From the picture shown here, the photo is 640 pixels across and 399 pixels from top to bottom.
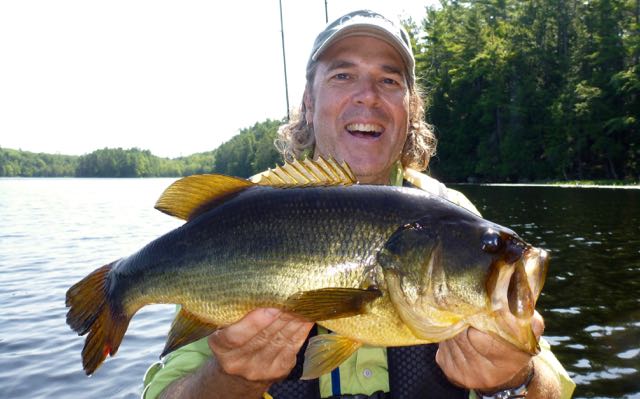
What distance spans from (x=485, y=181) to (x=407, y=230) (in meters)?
57.8

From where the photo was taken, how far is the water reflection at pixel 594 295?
7.02 metres

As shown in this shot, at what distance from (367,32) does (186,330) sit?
8.35 ft

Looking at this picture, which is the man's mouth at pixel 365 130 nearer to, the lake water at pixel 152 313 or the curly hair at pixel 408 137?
the curly hair at pixel 408 137

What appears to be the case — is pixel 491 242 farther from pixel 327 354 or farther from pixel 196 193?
pixel 196 193

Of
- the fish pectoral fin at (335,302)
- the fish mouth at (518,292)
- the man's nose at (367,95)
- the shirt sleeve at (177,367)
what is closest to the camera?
the fish mouth at (518,292)

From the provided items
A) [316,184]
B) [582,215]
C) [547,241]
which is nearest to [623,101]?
[582,215]

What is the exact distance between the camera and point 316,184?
2.69 metres

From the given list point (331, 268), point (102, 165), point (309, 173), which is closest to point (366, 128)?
point (309, 173)

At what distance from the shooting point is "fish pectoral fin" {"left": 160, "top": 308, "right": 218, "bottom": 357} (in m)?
2.65

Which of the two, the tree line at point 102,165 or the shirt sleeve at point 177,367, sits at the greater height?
the tree line at point 102,165

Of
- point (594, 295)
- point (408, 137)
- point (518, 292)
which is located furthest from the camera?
point (594, 295)

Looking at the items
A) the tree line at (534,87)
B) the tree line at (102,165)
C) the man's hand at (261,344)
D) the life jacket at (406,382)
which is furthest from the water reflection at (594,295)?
the tree line at (102,165)

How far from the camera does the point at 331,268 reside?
2461 millimetres

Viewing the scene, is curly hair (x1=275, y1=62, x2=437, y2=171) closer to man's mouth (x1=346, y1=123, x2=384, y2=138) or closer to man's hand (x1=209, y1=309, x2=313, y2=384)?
man's mouth (x1=346, y1=123, x2=384, y2=138)
